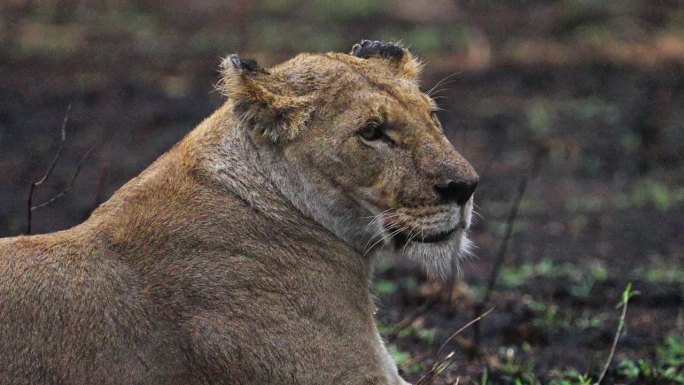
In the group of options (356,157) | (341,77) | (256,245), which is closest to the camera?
(256,245)

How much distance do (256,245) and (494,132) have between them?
8.45 meters

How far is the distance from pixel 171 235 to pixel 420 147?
3.22 feet

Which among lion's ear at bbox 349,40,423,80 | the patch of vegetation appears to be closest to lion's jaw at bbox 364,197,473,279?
lion's ear at bbox 349,40,423,80

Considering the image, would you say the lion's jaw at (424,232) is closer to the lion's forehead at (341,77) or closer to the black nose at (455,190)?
the black nose at (455,190)

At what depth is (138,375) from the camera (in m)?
3.93

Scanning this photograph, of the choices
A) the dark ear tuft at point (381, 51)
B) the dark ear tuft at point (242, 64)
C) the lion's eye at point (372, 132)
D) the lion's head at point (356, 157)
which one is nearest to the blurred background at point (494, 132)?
the lion's head at point (356, 157)

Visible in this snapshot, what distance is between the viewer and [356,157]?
436 cm

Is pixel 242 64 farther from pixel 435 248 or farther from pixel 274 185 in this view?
pixel 435 248

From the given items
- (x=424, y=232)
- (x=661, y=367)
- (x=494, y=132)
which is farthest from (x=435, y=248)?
(x=494, y=132)

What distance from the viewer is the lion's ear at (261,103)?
14.3ft

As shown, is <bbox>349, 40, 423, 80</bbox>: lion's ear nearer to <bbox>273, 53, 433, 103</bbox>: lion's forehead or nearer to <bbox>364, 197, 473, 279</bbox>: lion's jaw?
<bbox>273, 53, 433, 103</bbox>: lion's forehead

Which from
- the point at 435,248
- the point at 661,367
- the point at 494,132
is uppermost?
the point at 435,248

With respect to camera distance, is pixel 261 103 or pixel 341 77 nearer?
pixel 261 103

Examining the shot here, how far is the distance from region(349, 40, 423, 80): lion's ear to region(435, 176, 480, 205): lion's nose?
0.68 meters
